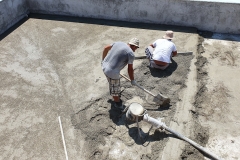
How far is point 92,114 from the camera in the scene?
5371 mm

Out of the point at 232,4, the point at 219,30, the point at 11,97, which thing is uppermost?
the point at 232,4

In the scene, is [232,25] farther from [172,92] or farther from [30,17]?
[30,17]

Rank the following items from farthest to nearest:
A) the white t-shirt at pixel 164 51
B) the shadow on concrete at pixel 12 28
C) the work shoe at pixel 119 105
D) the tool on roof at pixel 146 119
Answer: the shadow on concrete at pixel 12 28 < the white t-shirt at pixel 164 51 < the work shoe at pixel 119 105 < the tool on roof at pixel 146 119

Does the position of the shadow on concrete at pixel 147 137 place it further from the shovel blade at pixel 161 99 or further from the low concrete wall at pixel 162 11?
the low concrete wall at pixel 162 11

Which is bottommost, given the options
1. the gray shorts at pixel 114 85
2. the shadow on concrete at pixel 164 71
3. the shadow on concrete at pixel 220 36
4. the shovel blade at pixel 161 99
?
the shadow on concrete at pixel 164 71

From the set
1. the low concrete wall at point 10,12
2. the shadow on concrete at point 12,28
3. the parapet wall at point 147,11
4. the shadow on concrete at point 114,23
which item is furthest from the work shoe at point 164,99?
the low concrete wall at point 10,12

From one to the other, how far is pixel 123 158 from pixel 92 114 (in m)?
1.30

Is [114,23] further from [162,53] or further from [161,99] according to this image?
[161,99]

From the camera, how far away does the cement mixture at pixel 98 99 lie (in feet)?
15.6

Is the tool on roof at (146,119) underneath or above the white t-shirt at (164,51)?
underneath

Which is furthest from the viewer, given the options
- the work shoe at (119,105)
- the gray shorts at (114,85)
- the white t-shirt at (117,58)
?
the work shoe at (119,105)

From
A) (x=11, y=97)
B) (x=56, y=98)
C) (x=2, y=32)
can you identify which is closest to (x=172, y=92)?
(x=56, y=98)

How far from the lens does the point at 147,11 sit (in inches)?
328

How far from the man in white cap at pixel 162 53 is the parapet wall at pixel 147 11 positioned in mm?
2117
